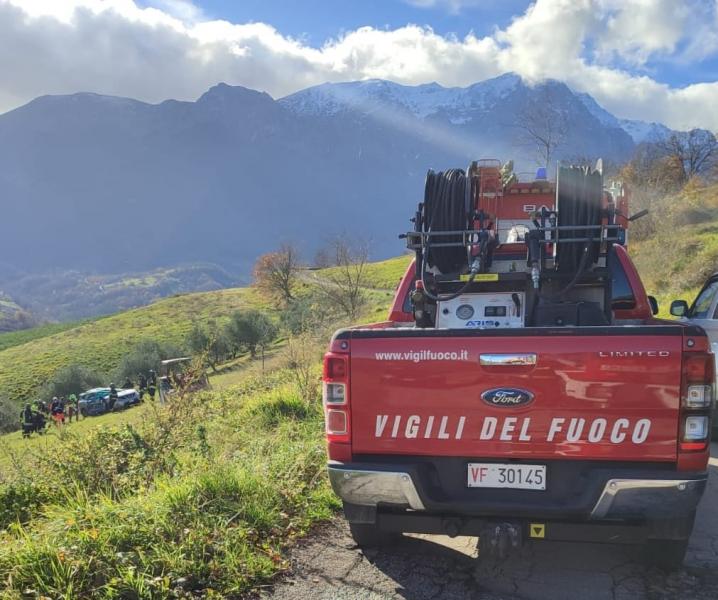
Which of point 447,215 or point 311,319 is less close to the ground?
point 447,215

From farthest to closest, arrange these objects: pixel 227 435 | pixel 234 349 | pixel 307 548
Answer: pixel 234 349
pixel 227 435
pixel 307 548

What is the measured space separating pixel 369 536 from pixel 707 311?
217 inches

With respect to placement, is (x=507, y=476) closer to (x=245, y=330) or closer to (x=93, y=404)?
(x=93, y=404)

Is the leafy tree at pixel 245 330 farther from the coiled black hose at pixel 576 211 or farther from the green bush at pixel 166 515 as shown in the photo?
the coiled black hose at pixel 576 211

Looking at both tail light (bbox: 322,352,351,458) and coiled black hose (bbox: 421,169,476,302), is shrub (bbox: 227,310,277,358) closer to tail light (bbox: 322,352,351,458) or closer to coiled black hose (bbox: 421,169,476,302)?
coiled black hose (bbox: 421,169,476,302)

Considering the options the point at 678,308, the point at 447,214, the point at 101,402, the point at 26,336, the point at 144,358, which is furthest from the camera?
the point at 26,336

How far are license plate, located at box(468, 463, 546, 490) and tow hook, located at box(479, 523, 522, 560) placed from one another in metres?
0.22

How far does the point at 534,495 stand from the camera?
3.23 m

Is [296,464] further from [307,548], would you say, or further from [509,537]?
[509,537]

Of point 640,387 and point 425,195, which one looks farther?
point 425,195

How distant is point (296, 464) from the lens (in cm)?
534

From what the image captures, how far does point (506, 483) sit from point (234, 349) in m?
39.9

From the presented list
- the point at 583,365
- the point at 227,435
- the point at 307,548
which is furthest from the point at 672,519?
the point at 227,435

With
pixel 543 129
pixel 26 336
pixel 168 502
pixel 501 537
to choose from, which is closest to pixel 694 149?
pixel 543 129
